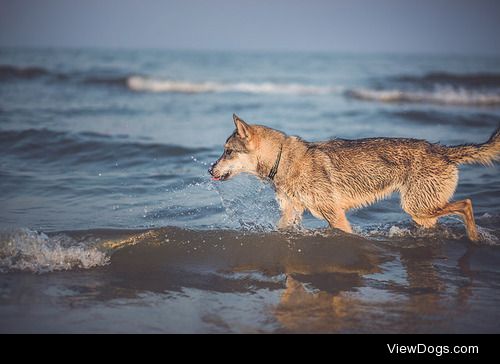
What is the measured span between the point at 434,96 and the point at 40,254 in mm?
20703

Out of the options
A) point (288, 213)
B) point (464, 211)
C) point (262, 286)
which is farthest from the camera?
point (288, 213)

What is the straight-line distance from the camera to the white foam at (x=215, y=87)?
27.1 metres

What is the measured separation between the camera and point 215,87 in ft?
92.8

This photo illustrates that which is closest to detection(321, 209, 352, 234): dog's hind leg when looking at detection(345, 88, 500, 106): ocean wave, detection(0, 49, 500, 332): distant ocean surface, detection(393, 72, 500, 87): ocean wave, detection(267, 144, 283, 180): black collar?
detection(0, 49, 500, 332): distant ocean surface

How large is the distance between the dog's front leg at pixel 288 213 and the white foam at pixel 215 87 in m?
20.5

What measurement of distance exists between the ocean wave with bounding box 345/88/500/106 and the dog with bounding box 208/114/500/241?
54.5ft

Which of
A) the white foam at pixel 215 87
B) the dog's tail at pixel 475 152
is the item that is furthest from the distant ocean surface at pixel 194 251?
the white foam at pixel 215 87

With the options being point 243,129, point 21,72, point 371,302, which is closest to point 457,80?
point 21,72

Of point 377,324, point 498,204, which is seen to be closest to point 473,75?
point 498,204

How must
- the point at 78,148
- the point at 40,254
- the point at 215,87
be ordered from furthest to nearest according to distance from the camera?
1. the point at 215,87
2. the point at 78,148
3. the point at 40,254

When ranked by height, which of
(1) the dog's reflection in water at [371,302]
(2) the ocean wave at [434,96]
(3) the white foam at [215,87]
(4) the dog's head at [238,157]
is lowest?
(1) the dog's reflection in water at [371,302]

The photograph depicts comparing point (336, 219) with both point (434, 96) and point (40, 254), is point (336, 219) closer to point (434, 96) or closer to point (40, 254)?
point (40, 254)

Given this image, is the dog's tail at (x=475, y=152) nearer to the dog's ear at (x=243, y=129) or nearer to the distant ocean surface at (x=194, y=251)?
the distant ocean surface at (x=194, y=251)

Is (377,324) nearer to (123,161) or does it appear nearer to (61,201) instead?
(61,201)
